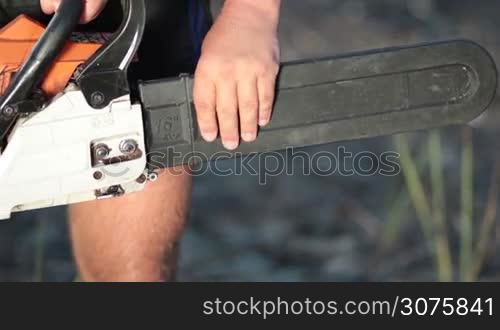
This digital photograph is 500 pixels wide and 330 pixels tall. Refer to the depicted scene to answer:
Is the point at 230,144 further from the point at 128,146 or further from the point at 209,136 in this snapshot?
the point at 128,146

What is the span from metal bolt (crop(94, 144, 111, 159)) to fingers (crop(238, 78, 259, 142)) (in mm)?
168

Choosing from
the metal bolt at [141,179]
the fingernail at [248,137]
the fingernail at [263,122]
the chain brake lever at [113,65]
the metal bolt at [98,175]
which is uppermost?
the chain brake lever at [113,65]

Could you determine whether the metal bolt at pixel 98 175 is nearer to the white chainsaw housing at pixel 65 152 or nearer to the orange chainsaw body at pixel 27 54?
the white chainsaw housing at pixel 65 152

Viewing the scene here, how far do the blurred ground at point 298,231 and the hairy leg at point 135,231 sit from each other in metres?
0.60

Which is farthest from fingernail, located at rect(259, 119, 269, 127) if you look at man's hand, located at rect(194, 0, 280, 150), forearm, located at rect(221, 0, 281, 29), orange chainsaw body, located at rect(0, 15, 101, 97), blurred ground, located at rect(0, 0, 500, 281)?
blurred ground, located at rect(0, 0, 500, 281)

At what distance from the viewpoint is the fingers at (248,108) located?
3.25 feet

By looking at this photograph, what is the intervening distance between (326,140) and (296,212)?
1.10 metres

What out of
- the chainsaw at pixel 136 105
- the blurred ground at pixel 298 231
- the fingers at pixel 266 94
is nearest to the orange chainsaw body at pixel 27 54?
the chainsaw at pixel 136 105

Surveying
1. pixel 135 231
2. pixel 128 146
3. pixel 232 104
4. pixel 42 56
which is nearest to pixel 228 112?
pixel 232 104

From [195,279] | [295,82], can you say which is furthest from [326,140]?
[195,279]

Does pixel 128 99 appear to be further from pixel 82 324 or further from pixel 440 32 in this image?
pixel 440 32

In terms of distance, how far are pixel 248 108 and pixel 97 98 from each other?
0.60ft

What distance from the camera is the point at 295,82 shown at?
3.40 ft

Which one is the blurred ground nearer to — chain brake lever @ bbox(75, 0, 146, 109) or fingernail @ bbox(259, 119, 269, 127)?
fingernail @ bbox(259, 119, 269, 127)
